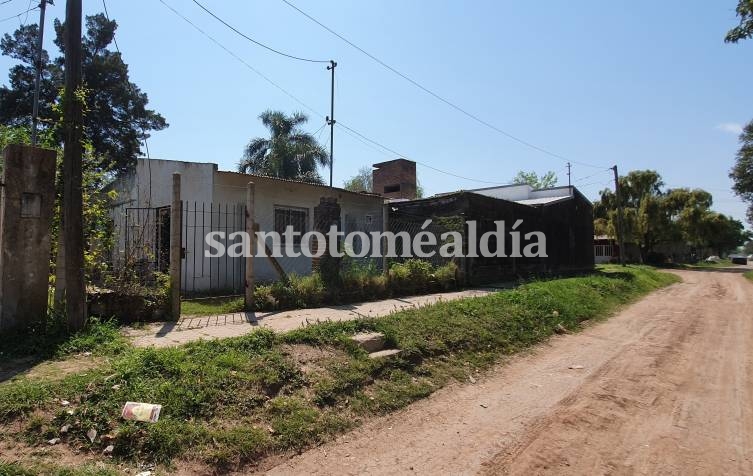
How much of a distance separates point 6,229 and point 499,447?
221 inches

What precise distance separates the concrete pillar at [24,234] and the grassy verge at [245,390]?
1.45 metres

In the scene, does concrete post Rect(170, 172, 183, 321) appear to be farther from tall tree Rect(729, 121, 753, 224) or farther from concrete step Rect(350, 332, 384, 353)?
tall tree Rect(729, 121, 753, 224)

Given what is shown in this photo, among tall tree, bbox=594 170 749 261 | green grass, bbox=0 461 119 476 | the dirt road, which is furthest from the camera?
tall tree, bbox=594 170 749 261

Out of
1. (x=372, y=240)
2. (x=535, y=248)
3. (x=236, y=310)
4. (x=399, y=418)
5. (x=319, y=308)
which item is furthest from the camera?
(x=535, y=248)

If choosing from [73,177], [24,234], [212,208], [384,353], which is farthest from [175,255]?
[212,208]

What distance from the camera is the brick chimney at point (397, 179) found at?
87.0 feet

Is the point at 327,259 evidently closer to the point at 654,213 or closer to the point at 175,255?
the point at 175,255

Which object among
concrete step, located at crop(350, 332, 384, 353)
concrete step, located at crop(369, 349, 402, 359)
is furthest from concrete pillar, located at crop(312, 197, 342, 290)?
concrete step, located at crop(369, 349, 402, 359)

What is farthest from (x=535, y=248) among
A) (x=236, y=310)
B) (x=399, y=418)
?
(x=399, y=418)

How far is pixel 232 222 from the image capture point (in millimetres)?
11234

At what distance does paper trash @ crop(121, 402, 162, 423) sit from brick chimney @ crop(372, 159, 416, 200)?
23.4 metres

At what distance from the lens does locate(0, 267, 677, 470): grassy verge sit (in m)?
3.10

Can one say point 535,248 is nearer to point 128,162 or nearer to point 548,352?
point 548,352

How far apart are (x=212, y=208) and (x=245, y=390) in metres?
7.71
